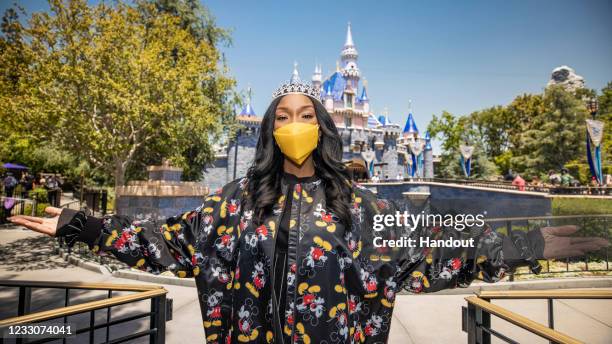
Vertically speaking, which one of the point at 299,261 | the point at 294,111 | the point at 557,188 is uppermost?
the point at 294,111

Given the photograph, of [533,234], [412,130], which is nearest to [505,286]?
[533,234]

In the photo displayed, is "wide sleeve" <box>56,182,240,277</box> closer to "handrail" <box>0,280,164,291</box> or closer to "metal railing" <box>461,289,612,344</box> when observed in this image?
"handrail" <box>0,280,164,291</box>

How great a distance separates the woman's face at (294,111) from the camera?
6.60 ft

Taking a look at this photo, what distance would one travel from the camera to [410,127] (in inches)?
1885

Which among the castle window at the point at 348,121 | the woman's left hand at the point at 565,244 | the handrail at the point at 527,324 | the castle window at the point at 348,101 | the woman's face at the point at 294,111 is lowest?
the handrail at the point at 527,324

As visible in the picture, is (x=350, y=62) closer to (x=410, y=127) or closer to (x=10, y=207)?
(x=410, y=127)

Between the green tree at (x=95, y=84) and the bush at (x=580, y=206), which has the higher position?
the green tree at (x=95, y=84)

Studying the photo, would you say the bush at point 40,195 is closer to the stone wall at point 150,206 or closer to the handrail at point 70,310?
the stone wall at point 150,206

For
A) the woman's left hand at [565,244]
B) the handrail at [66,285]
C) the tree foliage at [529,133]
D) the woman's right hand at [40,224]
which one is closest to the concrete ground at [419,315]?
the handrail at [66,285]

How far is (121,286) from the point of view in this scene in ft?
7.62

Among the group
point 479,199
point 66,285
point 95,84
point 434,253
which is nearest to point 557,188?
point 479,199

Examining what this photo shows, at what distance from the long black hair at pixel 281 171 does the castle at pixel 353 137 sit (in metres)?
33.5

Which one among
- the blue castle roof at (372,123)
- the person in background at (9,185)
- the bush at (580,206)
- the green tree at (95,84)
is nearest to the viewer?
the bush at (580,206)

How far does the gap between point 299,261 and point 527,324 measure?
54.4 inches
